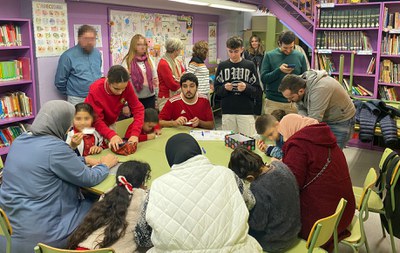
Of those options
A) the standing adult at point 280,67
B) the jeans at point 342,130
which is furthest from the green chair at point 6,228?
the standing adult at point 280,67

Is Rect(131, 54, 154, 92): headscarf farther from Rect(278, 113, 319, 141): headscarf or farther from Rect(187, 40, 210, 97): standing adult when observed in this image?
Rect(278, 113, 319, 141): headscarf

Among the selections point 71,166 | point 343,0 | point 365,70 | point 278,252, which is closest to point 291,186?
point 278,252

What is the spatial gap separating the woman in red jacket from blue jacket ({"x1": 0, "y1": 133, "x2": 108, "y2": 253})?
1230mm

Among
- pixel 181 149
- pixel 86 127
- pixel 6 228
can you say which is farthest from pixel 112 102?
pixel 181 149

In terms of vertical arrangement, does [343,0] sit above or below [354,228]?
above

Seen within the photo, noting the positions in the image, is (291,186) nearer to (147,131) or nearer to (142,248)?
(142,248)

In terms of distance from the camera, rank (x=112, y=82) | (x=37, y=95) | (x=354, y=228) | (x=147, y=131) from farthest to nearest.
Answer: (x=37, y=95) → (x=147, y=131) → (x=112, y=82) → (x=354, y=228)

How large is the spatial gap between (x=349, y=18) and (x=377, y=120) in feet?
8.78

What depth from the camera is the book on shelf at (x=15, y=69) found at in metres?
4.11

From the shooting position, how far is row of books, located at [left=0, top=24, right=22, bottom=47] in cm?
401

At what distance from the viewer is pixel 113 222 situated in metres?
1.73

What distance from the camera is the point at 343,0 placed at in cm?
639

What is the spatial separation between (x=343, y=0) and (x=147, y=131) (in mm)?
4692

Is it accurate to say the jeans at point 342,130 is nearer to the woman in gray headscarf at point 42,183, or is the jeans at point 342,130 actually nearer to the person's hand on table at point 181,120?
the person's hand on table at point 181,120
